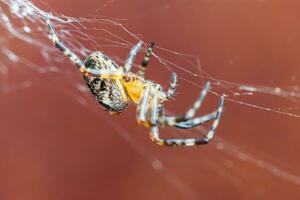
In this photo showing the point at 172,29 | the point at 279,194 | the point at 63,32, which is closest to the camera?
the point at 63,32

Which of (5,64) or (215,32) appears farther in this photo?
(5,64)

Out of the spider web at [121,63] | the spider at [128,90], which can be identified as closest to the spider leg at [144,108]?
the spider at [128,90]

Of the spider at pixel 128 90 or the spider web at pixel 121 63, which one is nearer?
the spider at pixel 128 90

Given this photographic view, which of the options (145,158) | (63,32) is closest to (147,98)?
(63,32)

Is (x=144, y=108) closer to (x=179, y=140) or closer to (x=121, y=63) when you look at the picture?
(x=179, y=140)

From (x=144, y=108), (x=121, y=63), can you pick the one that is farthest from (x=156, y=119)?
(x=121, y=63)

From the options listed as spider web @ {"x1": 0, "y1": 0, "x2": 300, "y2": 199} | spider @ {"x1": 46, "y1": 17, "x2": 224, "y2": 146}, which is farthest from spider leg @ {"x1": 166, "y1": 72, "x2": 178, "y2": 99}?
spider web @ {"x1": 0, "y1": 0, "x2": 300, "y2": 199}

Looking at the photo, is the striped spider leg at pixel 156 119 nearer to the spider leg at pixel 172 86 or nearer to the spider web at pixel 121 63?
the spider leg at pixel 172 86

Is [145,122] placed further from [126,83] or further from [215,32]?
[215,32]

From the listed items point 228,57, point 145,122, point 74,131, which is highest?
point 228,57
